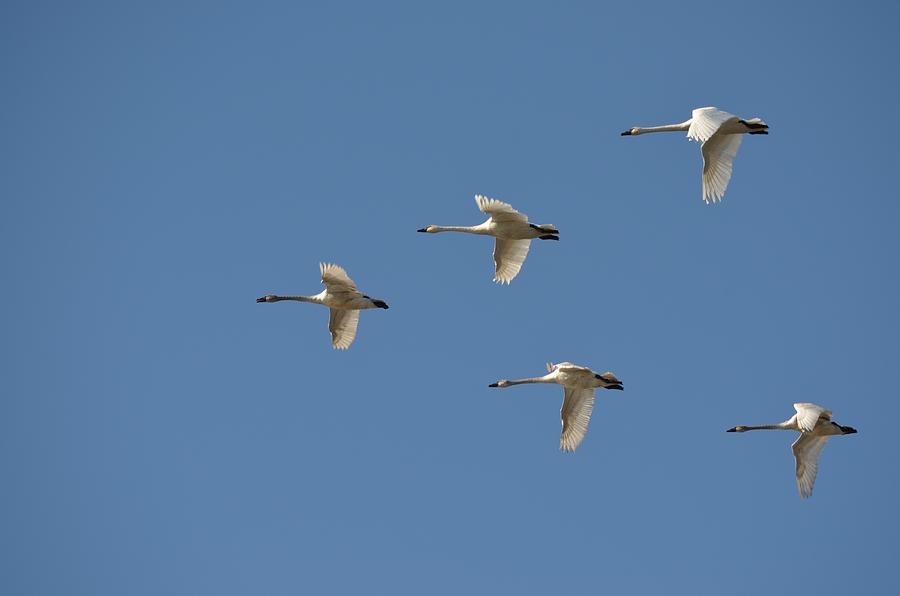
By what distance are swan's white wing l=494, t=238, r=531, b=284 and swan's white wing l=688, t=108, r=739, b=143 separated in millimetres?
5206

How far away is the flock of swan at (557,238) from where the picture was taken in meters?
40.1

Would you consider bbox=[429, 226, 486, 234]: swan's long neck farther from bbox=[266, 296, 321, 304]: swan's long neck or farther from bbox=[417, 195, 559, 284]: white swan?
bbox=[266, 296, 321, 304]: swan's long neck

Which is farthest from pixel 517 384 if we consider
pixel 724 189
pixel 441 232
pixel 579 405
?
pixel 724 189

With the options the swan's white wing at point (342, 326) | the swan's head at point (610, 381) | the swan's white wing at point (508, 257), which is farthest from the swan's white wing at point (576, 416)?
the swan's white wing at point (342, 326)

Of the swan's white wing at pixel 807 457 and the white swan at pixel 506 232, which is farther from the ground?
the white swan at pixel 506 232

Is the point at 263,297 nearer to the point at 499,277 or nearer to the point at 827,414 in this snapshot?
the point at 499,277

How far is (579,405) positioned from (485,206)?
5833 mm

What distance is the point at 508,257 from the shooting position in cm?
4234

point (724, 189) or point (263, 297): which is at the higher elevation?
point (724, 189)

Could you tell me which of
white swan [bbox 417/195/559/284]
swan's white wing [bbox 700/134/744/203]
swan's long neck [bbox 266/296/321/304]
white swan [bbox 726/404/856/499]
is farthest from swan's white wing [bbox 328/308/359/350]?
white swan [bbox 726/404/856/499]

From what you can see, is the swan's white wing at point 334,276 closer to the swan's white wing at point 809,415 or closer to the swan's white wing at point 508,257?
the swan's white wing at point 508,257

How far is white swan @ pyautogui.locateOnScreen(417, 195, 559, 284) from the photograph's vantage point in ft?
132

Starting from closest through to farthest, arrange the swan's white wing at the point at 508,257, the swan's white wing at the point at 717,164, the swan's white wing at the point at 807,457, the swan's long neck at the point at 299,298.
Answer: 1. the swan's white wing at the point at 717,164
2. the swan's white wing at the point at 807,457
3. the swan's long neck at the point at 299,298
4. the swan's white wing at the point at 508,257

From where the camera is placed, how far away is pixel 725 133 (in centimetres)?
4084
